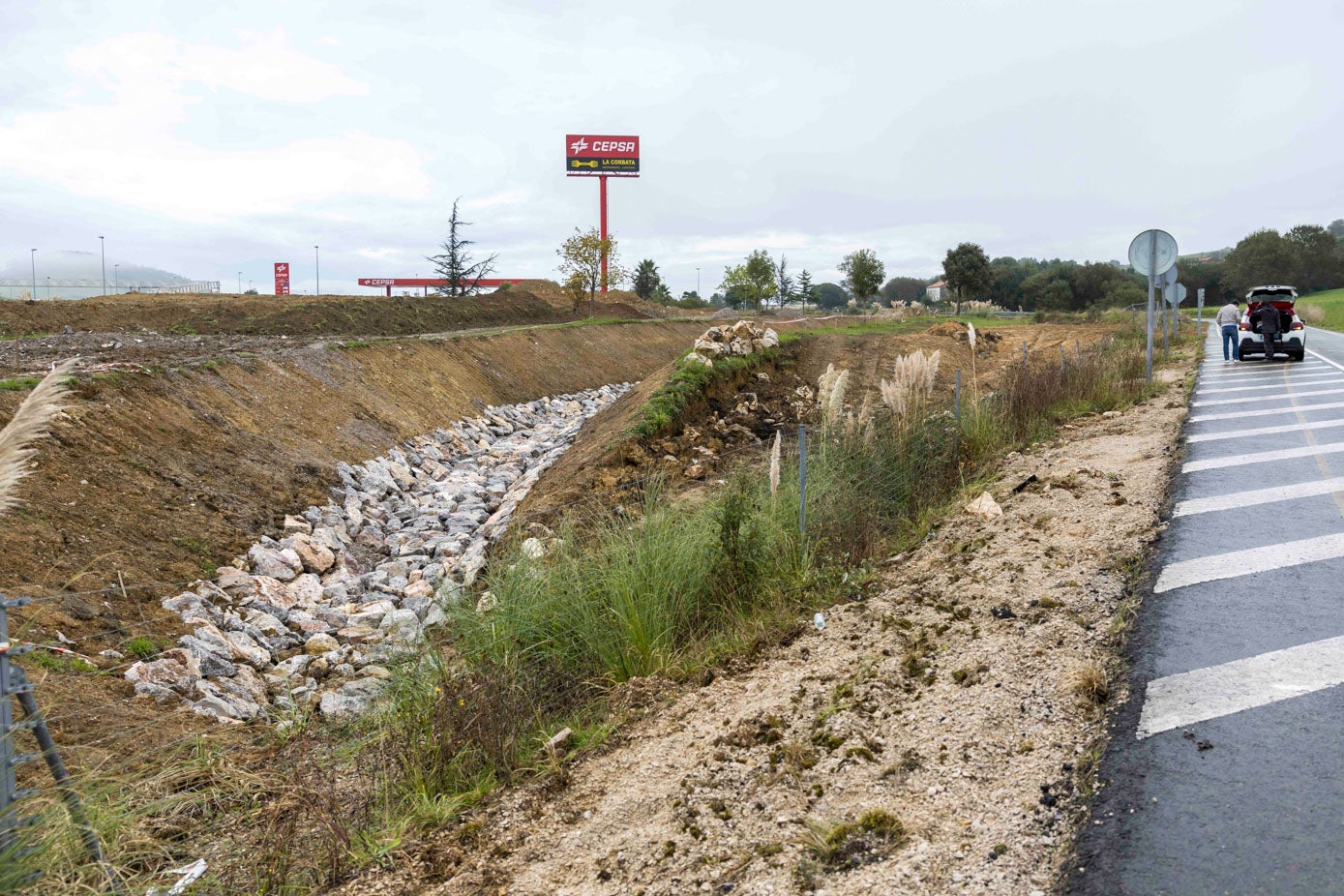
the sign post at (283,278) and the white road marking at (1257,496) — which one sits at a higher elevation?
the sign post at (283,278)

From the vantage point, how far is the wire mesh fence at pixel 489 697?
13.1 ft

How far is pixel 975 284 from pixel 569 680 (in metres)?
57.7

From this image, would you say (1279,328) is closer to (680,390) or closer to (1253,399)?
(1253,399)

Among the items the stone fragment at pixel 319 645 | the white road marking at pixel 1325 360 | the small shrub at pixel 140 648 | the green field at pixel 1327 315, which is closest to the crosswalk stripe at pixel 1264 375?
the white road marking at pixel 1325 360

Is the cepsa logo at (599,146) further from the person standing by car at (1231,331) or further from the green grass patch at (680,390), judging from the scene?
the person standing by car at (1231,331)

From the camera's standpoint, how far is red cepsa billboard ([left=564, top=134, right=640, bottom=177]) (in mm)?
62469

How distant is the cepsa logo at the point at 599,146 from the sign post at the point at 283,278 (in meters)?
21.3

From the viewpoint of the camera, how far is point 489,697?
5070 mm

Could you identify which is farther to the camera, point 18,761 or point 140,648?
point 140,648

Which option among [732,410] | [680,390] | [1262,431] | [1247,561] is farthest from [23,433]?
[732,410]

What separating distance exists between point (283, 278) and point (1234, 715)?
56.1m

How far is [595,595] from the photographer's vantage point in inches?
248

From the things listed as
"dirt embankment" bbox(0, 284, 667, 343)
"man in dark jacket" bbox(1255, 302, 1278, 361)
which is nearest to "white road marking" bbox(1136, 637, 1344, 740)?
"dirt embankment" bbox(0, 284, 667, 343)

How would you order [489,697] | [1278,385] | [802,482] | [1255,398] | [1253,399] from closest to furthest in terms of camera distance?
[489,697] < [802,482] < [1253,399] < [1255,398] < [1278,385]
